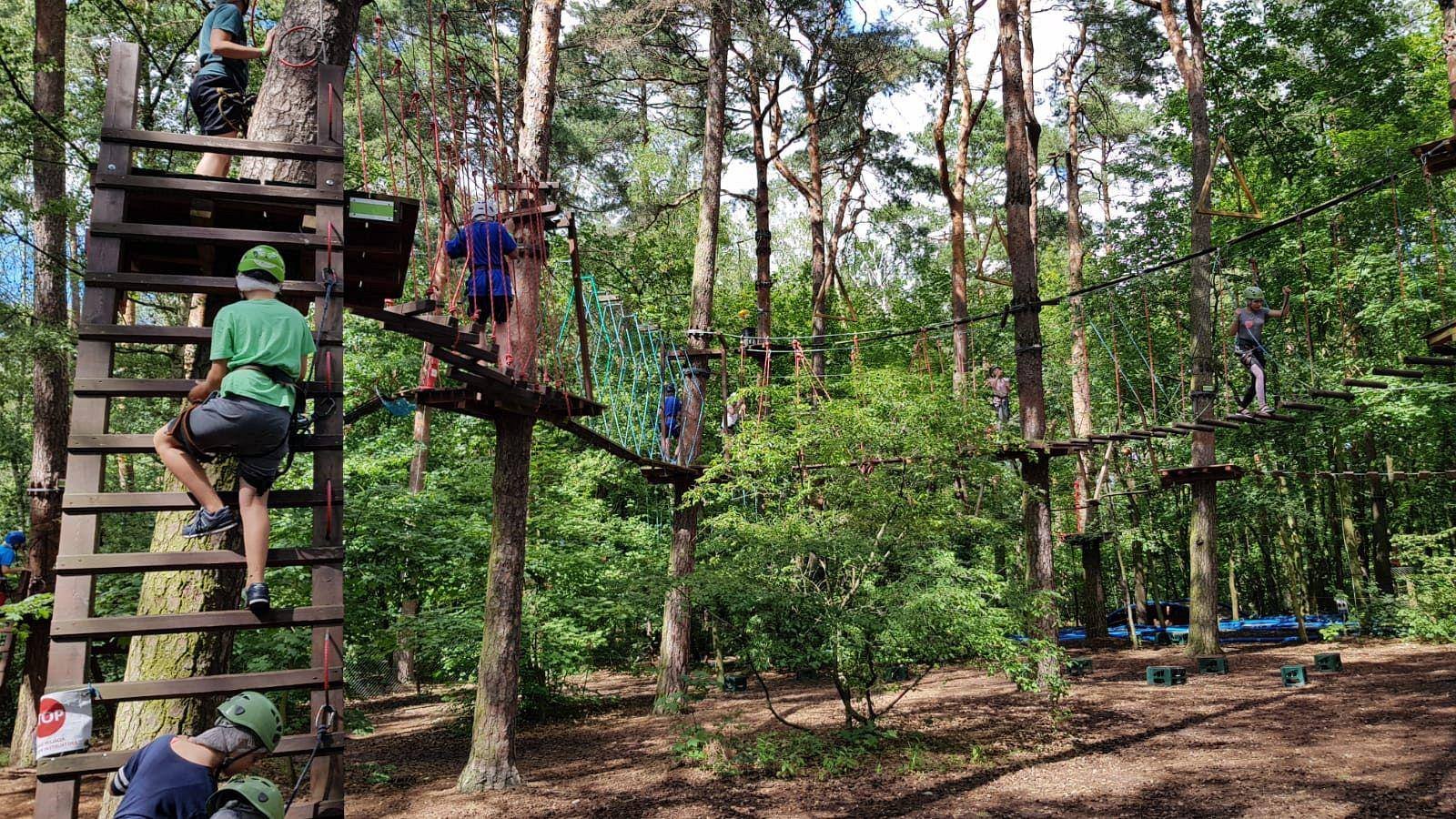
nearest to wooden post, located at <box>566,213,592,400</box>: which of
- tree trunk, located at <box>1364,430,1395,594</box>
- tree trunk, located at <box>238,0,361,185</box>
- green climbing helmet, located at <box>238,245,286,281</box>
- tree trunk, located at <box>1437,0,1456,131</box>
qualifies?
tree trunk, located at <box>238,0,361,185</box>

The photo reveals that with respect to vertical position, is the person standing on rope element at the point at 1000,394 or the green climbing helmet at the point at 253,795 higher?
the person standing on rope element at the point at 1000,394

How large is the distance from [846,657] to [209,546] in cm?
469

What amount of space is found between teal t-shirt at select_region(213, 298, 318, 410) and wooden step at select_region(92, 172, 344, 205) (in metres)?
0.49

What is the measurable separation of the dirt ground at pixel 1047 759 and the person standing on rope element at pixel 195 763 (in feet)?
14.2

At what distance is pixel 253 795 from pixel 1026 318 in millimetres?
8786

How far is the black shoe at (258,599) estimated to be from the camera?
2.48m

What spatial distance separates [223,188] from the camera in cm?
295

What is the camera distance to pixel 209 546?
3.51 metres

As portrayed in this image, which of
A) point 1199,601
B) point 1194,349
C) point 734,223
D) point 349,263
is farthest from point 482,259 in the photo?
point 734,223

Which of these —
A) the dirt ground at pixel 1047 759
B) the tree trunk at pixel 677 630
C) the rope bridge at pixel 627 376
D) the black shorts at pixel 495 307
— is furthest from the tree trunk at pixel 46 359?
the tree trunk at pixel 677 630

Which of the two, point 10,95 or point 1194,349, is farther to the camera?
point 1194,349

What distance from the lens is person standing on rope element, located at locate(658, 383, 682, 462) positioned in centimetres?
1079

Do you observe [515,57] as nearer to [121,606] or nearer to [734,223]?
[121,606]

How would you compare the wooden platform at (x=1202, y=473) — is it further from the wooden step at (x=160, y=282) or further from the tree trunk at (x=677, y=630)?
the wooden step at (x=160, y=282)
